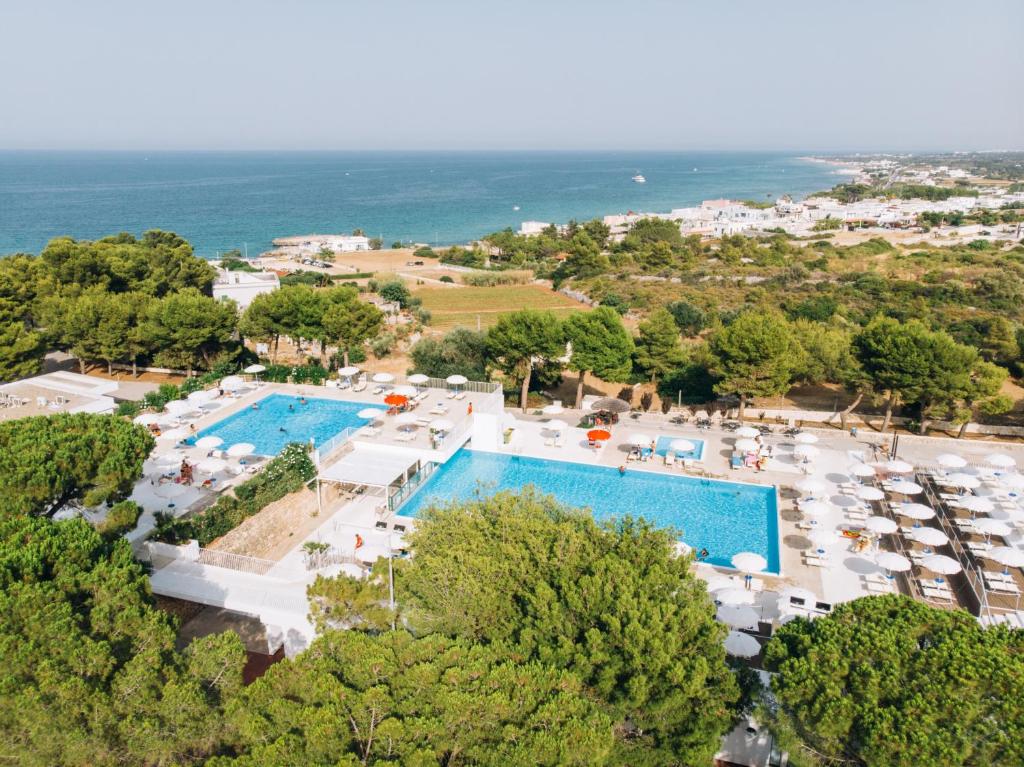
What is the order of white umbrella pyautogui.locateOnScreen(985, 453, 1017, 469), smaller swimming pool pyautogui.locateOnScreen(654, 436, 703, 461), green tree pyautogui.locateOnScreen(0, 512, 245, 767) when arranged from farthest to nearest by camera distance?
smaller swimming pool pyautogui.locateOnScreen(654, 436, 703, 461) < white umbrella pyautogui.locateOnScreen(985, 453, 1017, 469) < green tree pyautogui.locateOnScreen(0, 512, 245, 767)

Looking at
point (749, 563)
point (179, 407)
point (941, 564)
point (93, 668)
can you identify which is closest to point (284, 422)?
point (179, 407)

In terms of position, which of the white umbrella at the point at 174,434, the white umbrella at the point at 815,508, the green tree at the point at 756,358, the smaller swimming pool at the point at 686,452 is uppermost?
the green tree at the point at 756,358

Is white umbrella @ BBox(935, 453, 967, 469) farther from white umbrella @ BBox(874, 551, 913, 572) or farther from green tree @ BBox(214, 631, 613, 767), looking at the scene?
green tree @ BBox(214, 631, 613, 767)

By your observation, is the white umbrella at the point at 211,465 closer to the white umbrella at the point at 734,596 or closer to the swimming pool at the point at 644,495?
the swimming pool at the point at 644,495

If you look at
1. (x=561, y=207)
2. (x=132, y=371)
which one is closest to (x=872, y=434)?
(x=132, y=371)

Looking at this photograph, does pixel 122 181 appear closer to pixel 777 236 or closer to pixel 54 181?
pixel 54 181

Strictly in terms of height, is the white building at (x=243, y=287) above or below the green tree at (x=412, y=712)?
below

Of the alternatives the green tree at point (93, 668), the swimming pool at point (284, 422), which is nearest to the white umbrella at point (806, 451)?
the swimming pool at point (284, 422)

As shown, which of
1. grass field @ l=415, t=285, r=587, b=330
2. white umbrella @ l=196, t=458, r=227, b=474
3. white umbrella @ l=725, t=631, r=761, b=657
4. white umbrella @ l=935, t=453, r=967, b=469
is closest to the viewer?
white umbrella @ l=725, t=631, r=761, b=657

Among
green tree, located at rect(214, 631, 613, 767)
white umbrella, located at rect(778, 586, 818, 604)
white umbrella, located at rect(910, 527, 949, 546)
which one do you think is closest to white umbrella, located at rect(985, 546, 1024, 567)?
white umbrella, located at rect(910, 527, 949, 546)
